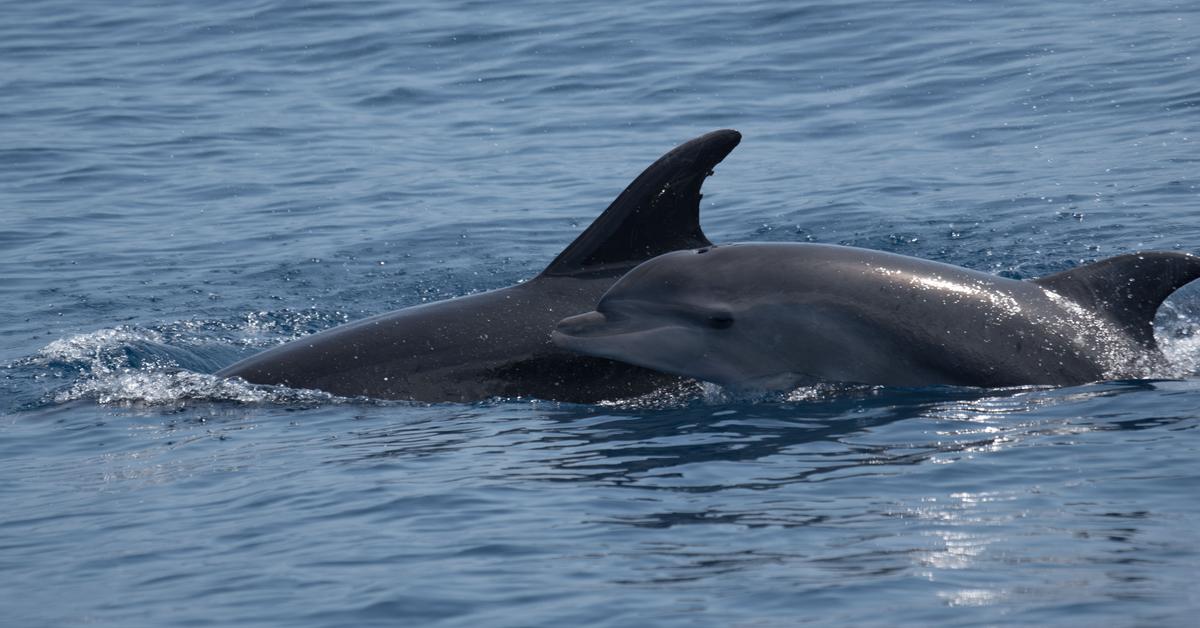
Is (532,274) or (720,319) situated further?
(532,274)

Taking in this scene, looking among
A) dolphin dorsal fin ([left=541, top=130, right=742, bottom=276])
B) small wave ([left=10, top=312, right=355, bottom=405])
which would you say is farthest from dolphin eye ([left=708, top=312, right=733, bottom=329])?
small wave ([left=10, top=312, right=355, bottom=405])

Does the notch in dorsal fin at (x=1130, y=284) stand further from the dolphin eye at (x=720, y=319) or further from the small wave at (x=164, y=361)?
the small wave at (x=164, y=361)

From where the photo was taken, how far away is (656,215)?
12.5m

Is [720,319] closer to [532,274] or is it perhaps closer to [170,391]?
[170,391]

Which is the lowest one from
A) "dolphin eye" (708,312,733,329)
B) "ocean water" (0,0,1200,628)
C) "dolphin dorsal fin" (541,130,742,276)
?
"ocean water" (0,0,1200,628)

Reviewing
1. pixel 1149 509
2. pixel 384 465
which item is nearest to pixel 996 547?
pixel 1149 509

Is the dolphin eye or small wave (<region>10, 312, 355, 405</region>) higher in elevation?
the dolphin eye

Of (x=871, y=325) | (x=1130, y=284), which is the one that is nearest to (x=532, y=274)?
(x=871, y=325)

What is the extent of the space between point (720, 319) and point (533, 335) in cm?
168

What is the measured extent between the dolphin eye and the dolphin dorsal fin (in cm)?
109

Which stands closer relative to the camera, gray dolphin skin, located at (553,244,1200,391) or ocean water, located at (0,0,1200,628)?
ocean water, located at (0,0,1200,628)

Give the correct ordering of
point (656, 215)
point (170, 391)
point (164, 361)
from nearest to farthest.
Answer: point (656, 215), point (170, 391), point (164, 361)

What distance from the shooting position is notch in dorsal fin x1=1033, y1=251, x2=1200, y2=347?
36.7 ft

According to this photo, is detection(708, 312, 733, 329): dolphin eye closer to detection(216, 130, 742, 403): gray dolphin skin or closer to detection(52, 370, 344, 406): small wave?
detection(216, 130, 742, 403): gray dolphin skin
